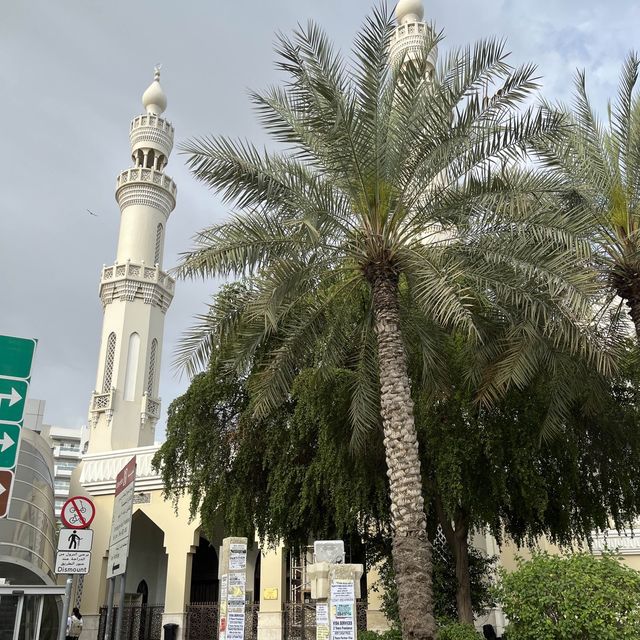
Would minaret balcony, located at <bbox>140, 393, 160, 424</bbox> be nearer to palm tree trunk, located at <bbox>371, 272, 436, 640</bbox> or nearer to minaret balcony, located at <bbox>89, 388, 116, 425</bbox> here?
minaret balcony, located at <bbox>89, 388, 116, 425</bbox>

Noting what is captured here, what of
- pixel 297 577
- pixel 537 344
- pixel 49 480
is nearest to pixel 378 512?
pixel 537 344

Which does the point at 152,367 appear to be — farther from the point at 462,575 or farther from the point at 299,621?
the point at 462,575

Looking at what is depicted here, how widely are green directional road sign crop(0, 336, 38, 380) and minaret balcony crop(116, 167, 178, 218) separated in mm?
23977

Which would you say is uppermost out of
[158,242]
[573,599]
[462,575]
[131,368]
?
[158,242]

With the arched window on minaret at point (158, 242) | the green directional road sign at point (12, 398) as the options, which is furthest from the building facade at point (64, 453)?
the green directional road sign at point (12, 398)

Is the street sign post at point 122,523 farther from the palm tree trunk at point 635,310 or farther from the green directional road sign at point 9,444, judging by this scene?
the palm tree trunk at point 635,310

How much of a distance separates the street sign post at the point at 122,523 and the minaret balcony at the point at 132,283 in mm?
20113

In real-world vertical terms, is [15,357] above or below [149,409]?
below

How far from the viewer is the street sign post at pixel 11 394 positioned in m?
4.89

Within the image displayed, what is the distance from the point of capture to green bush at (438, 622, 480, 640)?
11.3 meters

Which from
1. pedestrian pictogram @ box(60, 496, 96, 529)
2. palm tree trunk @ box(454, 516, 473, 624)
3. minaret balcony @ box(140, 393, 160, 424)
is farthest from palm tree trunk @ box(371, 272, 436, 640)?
minaret balcony @ box(140, 393, 160, 424)

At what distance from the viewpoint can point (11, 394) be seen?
16.9ft

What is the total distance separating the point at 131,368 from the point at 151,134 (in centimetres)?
1030

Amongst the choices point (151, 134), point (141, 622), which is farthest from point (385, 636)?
point (151, 134)
